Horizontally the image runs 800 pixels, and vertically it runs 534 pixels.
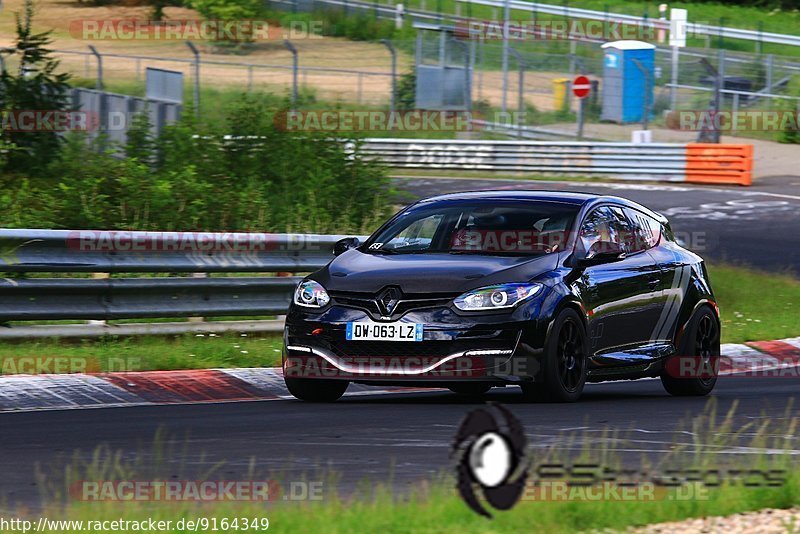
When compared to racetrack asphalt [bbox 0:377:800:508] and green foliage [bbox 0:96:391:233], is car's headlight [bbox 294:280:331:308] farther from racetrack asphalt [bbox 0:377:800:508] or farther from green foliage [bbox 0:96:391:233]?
green foliage [bbox 0:96:391:233]

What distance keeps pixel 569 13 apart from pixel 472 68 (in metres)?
23.3

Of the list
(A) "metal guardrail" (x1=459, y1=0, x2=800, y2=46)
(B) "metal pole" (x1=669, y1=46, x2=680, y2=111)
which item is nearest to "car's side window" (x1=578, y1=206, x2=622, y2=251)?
(B) "metal pole" (x1=669, y1=46, x2=680, y2=111)

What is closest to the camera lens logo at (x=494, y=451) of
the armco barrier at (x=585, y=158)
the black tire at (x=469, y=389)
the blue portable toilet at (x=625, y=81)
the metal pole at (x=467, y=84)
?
the black tire at (x=469, y=389)

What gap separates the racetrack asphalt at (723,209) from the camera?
77.5 ft

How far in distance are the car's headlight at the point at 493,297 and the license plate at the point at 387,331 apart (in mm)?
312

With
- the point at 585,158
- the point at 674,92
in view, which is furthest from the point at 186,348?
the point at 674,92

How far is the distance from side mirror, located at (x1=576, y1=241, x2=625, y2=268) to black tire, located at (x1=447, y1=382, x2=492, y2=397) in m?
1.05

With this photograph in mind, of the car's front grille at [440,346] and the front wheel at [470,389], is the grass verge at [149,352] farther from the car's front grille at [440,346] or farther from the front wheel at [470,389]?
the car's front grille at [440,346]

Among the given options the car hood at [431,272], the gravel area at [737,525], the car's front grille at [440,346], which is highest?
the car hood at [431,272]

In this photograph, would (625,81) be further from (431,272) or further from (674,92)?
(431,272)

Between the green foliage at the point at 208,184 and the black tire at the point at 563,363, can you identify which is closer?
the black tire at the point at 563,363

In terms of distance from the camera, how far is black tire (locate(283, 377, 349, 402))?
10.4m

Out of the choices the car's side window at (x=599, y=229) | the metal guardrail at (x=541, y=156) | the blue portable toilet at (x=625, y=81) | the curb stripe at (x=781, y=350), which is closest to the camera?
the car's side window at (x=599, y=229)

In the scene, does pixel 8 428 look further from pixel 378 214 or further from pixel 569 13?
pixel 569 13
